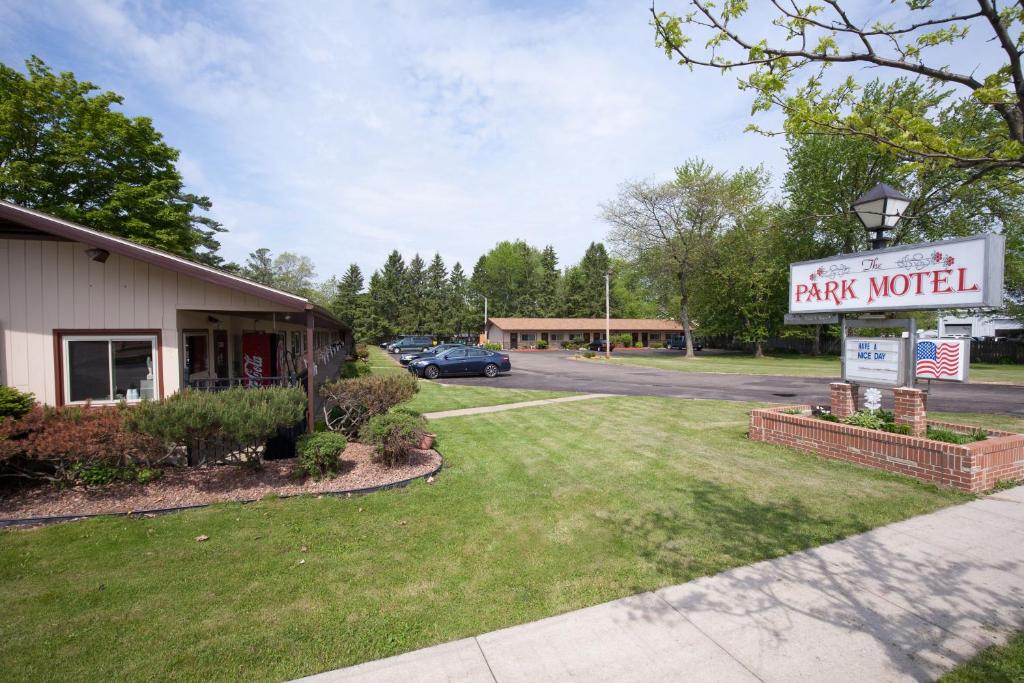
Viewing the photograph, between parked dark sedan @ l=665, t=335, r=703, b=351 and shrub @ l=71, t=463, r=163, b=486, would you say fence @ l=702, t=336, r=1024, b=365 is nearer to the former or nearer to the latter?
parked dark sedan @ l=665, t=335, r=703, b=351

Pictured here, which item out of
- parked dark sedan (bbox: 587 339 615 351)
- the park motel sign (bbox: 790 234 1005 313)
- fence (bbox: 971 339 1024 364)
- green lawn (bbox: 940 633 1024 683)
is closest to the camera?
green lawn (bbox: 940 633 1024 683)

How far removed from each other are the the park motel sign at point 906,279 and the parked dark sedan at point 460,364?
589 inches

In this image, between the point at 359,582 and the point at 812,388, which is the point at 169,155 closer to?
the point at 359,582

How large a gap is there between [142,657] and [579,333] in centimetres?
5998

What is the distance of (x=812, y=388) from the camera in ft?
57.3

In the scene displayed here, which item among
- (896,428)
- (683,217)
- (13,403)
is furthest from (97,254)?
(683,217)

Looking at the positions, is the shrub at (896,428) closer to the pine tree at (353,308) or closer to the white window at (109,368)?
the white window at (109,368)

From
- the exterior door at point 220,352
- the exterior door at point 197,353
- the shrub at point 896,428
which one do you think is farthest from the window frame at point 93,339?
the shrub at point 896,428

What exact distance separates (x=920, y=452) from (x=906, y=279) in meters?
2.56

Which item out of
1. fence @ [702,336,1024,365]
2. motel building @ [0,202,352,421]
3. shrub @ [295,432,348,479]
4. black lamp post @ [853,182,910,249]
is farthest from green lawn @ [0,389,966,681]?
fence @ [702,336,1024,365]

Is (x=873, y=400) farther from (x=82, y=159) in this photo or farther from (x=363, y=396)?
(x=82, y=159)

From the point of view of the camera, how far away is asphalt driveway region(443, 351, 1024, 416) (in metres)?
13.7

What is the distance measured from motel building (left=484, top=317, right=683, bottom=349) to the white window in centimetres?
4912

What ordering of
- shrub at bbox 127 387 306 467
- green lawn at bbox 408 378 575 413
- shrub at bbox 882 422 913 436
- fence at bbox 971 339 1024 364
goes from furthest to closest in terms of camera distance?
fence at bbox 971 339 1024 364 < green lawn at bbox 408 378 575 413 < shrub at bbox 882 422 913 436 < shrub at bbox 127 387 306 467
